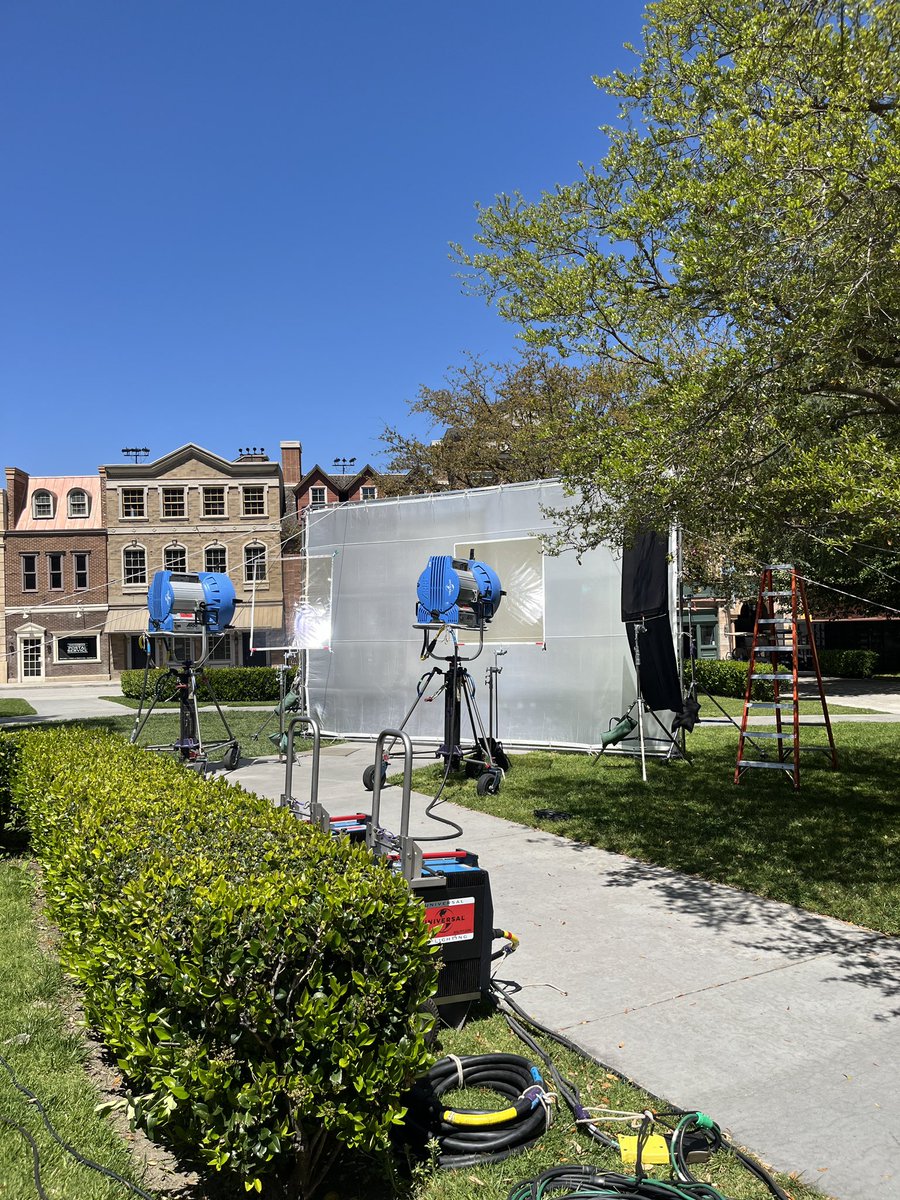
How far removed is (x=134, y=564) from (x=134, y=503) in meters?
2.94

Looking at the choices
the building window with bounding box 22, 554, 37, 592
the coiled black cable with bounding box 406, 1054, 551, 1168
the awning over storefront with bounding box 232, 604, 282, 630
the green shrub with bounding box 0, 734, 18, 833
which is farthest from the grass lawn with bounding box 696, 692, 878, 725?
the building window with bounding box 22, 554, 37, 592

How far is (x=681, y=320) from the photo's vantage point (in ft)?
23.1

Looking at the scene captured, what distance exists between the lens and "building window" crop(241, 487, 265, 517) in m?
42.8

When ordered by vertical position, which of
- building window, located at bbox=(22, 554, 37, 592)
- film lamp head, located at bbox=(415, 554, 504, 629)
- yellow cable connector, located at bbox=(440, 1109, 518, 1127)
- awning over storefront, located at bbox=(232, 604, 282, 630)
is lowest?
yellow cable connector, located at bbox=(440, 1109, 518, 1127)

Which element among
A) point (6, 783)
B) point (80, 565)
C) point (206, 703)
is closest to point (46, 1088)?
point (6, 783)

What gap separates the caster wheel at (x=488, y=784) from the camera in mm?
10211

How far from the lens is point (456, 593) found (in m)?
10.6

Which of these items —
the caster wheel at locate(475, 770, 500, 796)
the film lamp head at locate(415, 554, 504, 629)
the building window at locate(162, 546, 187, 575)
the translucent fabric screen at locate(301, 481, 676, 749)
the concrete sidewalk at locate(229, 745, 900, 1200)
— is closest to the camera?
the concrete sidewalk at locate(229, 745, 900, 1200)

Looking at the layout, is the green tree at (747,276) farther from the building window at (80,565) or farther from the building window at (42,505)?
the building window at (42,505)

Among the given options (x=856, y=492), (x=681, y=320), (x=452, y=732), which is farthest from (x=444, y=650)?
(x=856, y=492)

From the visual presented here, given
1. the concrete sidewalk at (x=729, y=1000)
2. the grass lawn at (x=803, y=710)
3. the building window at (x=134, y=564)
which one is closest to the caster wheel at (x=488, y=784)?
the concrete sidewalk at (x=729, y=1000)

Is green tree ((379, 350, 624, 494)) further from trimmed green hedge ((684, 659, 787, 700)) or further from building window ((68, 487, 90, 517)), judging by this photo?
building window ((68, 487, 90, 517))

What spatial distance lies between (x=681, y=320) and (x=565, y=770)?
20.9 ft

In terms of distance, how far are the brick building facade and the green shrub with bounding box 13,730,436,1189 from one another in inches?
1702
